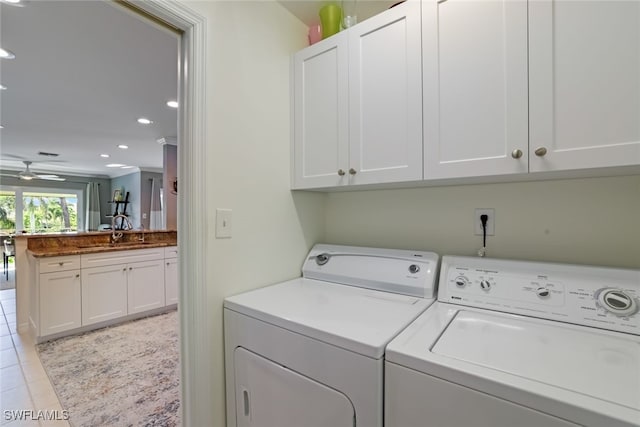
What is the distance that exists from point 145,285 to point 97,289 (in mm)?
470

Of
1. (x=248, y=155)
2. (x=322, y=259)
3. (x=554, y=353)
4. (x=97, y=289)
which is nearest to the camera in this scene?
(x=554, y=353)

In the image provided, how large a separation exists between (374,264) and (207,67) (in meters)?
1.17

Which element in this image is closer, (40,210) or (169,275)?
(169,275)

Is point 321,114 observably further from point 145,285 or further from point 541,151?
point 145,285

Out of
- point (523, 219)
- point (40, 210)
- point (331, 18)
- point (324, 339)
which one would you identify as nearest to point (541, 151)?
point (523, 219)

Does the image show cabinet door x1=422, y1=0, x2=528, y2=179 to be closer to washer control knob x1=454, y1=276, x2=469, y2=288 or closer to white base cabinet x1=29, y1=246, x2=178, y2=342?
washer control knob x1=454, y1=276, x2=469, y2=288

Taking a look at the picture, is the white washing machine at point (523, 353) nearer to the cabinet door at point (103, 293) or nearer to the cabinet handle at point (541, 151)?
the cabinet handle at point (541, 151)

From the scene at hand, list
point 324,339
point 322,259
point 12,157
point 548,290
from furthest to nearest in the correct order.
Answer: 1. point 12,157
2. point 322,259
3. point 548,290
4. point 324,339

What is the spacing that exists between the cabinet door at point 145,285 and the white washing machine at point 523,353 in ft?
11.3

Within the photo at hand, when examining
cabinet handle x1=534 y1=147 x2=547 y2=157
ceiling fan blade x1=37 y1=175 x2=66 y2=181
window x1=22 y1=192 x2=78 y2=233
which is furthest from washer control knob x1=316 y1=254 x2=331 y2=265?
window x1=22 y1=192 x2=78 y2=233

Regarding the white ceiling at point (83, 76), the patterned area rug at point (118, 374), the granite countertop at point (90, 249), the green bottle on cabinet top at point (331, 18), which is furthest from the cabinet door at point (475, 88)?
the granite countertop at point (90, 249)

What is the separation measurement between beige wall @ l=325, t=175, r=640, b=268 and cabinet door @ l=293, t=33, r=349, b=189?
1.18 feet

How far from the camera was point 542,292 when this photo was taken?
104cm

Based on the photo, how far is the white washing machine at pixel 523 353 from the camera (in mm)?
615
